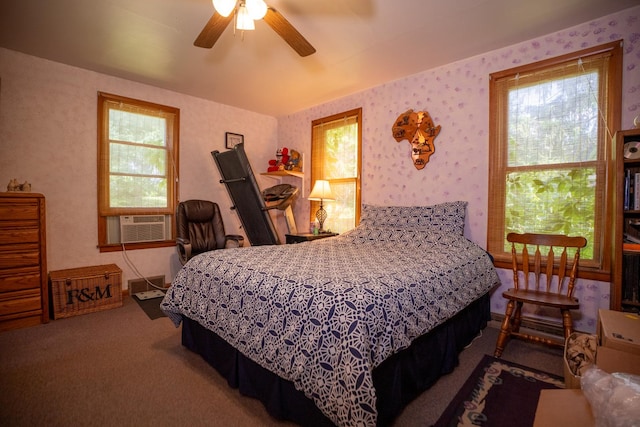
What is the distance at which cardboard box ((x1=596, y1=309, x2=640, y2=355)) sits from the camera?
1.25m

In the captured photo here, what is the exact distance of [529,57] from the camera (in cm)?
254

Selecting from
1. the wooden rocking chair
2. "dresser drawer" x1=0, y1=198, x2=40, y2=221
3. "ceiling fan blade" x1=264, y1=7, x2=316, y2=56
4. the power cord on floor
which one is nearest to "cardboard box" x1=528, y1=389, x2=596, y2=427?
the wooden rocking chair

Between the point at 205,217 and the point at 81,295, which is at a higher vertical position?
the point at 205,217

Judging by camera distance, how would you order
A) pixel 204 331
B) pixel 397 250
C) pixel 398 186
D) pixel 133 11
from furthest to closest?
pixel 398 186 < pixel 397 250 < pixel 133 11 < pixel 204 331

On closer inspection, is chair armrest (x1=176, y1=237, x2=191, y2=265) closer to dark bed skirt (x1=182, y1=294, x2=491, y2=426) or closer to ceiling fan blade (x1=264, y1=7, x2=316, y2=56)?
dark bed skirt (x1=182, y1=294, x2=491, y2=426)

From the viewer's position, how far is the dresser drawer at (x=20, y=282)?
242 centimetres

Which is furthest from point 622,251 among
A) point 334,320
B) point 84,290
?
point 84,290

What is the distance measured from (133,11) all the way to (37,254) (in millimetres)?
2176

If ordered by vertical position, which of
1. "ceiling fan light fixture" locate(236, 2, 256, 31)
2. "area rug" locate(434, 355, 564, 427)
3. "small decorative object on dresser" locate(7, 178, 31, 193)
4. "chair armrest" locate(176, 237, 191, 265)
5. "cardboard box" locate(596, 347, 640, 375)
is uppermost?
"ceiling fan light fixture" locate(236, 2, 256, 31)

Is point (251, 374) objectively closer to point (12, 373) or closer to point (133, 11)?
point (12, 373)

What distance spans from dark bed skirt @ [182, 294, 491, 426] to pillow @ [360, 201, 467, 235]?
732mm

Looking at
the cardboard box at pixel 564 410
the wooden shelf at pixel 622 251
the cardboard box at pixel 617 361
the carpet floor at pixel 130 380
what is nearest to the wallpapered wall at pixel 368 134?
the wooden shelf at pixel 622 251

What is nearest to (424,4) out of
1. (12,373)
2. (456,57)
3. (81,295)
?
(456,57)

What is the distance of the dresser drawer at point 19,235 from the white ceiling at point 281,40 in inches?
65.3
